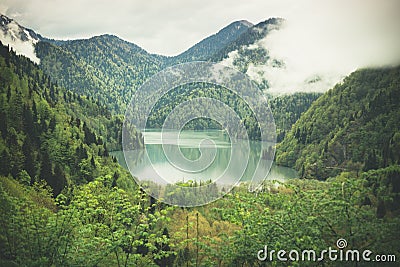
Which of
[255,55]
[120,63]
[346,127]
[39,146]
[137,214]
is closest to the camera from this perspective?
[137,214]

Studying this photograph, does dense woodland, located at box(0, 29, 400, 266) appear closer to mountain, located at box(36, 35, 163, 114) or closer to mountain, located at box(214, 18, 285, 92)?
mountain, located at box(214, 18, 285, 92)

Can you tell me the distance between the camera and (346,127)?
41562mm

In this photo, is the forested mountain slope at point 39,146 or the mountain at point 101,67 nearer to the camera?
the forested mountain slope at point 39,146

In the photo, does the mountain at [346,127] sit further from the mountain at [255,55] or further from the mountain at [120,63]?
the mountain at [255,55]

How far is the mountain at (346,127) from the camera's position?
32844 mm

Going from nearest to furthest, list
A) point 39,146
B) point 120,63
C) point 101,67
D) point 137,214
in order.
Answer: point 137,214, point 39,146, point 101,67, point 120,63

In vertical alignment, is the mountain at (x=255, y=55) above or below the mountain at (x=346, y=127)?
above

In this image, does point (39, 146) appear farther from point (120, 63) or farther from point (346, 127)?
point (120, 63)

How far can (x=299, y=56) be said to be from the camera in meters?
116

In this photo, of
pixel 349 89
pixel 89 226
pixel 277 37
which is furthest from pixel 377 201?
pixel 277 37

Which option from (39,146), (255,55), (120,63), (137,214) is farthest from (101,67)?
(137,214)

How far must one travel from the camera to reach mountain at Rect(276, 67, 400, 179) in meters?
32.8

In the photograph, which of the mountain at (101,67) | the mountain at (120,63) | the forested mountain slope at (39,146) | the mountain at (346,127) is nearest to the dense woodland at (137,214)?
the forested mountain slope at (39,146)

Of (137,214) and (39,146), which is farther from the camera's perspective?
(39,146)
